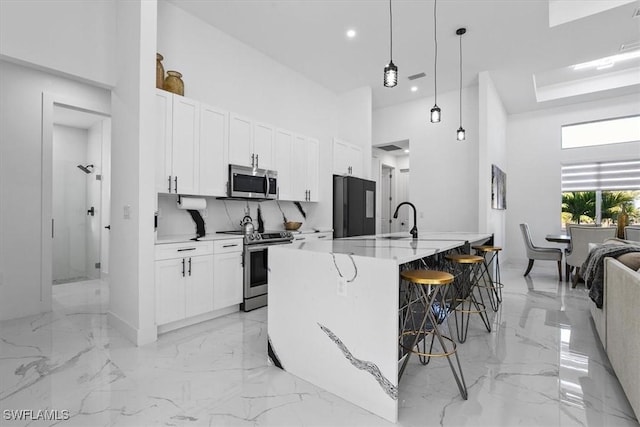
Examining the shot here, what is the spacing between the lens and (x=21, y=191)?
131 inches

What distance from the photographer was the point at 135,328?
2.62 meters

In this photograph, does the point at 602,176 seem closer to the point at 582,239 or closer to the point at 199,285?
the point at 582,239

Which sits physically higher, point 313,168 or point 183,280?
point 313,168

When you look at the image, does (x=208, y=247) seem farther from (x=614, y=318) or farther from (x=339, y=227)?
(x=614, y=318)

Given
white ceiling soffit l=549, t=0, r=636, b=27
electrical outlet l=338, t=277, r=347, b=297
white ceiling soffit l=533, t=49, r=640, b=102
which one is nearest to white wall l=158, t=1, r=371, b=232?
white ceiling soffit l=549, t=0, r=636, b=27

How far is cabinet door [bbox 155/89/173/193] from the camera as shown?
2.98m

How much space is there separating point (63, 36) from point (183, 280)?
240cm

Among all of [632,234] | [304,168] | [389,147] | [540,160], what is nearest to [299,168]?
[304,168]

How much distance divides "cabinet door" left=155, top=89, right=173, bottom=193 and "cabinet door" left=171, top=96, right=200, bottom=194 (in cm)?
5

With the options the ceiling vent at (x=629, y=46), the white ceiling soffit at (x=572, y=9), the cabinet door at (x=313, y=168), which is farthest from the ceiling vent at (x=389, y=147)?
the ceiling vent at (x=629, y=46)

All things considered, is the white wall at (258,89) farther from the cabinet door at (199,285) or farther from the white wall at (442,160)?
A: the cabinet door at (199,285)

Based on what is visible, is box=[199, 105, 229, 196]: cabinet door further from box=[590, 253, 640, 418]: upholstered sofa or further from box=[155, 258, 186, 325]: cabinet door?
box=[590, 253, 640, 418]: upholstered sofa

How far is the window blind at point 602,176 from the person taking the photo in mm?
5957

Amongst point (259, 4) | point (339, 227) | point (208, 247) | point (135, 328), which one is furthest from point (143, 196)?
point (339, 227)
